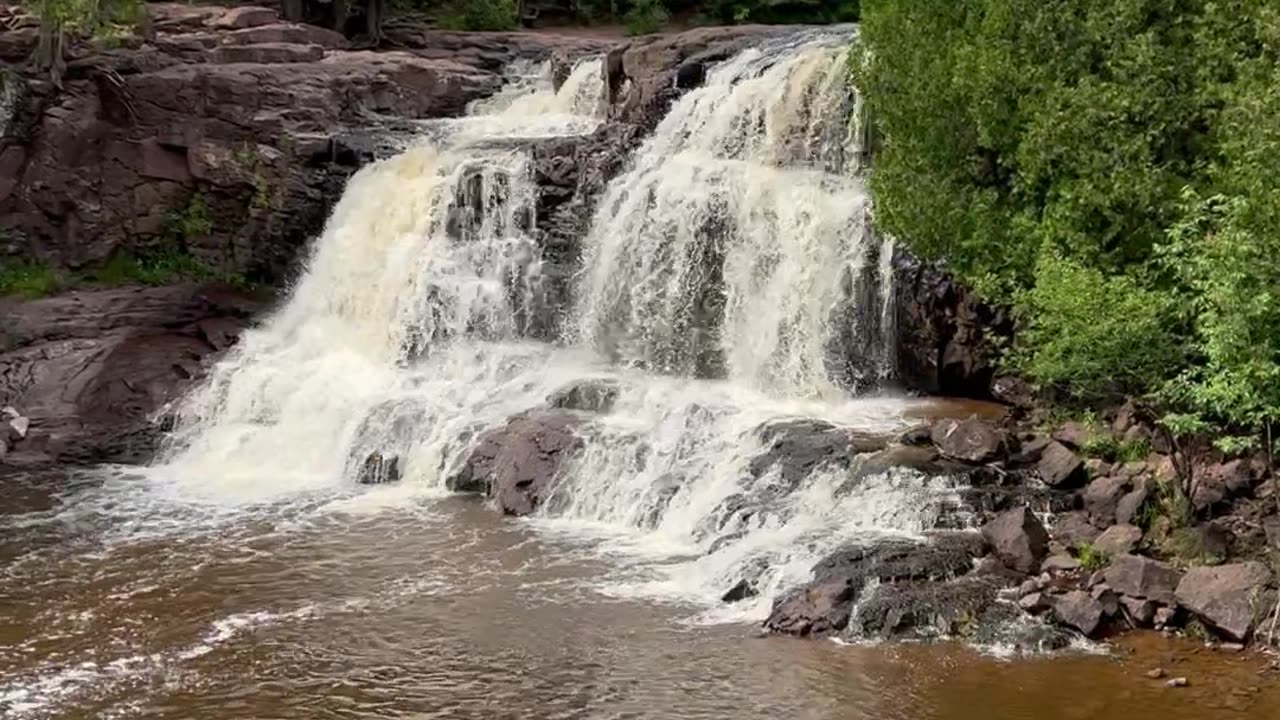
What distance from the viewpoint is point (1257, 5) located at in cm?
1656

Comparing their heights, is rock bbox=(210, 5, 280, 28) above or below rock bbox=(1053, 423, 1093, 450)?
above

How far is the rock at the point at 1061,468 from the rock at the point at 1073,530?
0.63 metres

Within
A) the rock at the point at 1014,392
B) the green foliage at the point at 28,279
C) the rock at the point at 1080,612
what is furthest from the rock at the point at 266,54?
the rock at the point at 1080,612

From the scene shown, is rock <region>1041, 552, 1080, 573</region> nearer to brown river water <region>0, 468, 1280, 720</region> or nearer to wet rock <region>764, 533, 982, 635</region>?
wet rock <region>764, 533, 982, 635</region>

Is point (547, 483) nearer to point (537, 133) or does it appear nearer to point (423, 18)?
point (537, 133)

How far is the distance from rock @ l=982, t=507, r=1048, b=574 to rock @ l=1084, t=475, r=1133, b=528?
704mm

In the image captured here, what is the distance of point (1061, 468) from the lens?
17219mm

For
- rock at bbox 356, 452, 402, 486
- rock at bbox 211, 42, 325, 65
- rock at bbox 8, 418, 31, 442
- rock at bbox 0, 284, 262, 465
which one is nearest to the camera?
rock at bbox 356, 452, 402, 486

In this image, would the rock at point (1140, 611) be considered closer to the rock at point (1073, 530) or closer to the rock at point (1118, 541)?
the rock at point (1118, 541)

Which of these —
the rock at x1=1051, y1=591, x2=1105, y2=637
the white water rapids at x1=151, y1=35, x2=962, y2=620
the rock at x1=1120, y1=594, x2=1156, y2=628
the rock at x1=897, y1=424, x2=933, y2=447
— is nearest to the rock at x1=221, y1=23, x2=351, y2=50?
the white water rapids at x1=151, y1=35, x2=962, y2=620

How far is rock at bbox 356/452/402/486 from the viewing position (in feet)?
72.3

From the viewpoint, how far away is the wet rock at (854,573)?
14789 mm

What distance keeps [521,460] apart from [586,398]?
2098 millimetres

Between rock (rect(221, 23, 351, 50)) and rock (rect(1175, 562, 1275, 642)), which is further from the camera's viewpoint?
rock (rect(221, 23, 351, 50))
